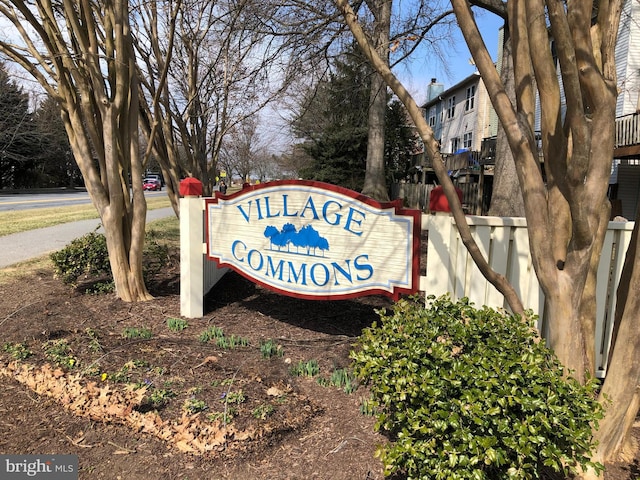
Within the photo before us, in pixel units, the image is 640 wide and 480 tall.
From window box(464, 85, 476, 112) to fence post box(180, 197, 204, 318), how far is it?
28609mm

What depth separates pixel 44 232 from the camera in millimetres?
11773

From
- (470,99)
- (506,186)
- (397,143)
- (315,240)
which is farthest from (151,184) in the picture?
(315,240)

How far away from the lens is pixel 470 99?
101 feet

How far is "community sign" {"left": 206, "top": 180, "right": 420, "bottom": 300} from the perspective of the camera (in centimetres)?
376

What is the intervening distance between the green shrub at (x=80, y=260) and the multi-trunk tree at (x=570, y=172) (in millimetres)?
4748

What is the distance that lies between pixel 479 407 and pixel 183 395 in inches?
80.6

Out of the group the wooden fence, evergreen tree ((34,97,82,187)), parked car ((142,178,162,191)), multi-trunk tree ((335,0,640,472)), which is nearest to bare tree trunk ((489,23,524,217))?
multi-trunk tree ((335,0,640,472))

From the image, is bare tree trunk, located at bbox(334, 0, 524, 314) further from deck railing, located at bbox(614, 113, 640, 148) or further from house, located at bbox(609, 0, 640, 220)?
deck railing, located at bbox(614, 113, 640, 148)

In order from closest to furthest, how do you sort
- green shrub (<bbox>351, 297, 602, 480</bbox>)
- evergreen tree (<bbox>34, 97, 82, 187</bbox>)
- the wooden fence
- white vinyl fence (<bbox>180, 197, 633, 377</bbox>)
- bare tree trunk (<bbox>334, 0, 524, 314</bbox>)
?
green shrub (<bbox>351, 297, 602, 480</bbox>), bare tree trunk (<bbox>334, 0, 524, 314</bbox>), white vinyl fence (<bbox>180, 197, 633, 377</bbox>), the wooden fence, evergreen tree (<bbox>34, 97, 82, 187</bbox>)

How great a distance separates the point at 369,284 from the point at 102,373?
215 cm

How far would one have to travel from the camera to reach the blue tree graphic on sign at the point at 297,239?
416 cm

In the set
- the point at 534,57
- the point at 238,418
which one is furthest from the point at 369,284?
the point at 534,57

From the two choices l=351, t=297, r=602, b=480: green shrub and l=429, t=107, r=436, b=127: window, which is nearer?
l=351, t=297, r=602, b=480: green shrub

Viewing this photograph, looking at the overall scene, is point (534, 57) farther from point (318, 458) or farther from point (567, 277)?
point (318, 458)
